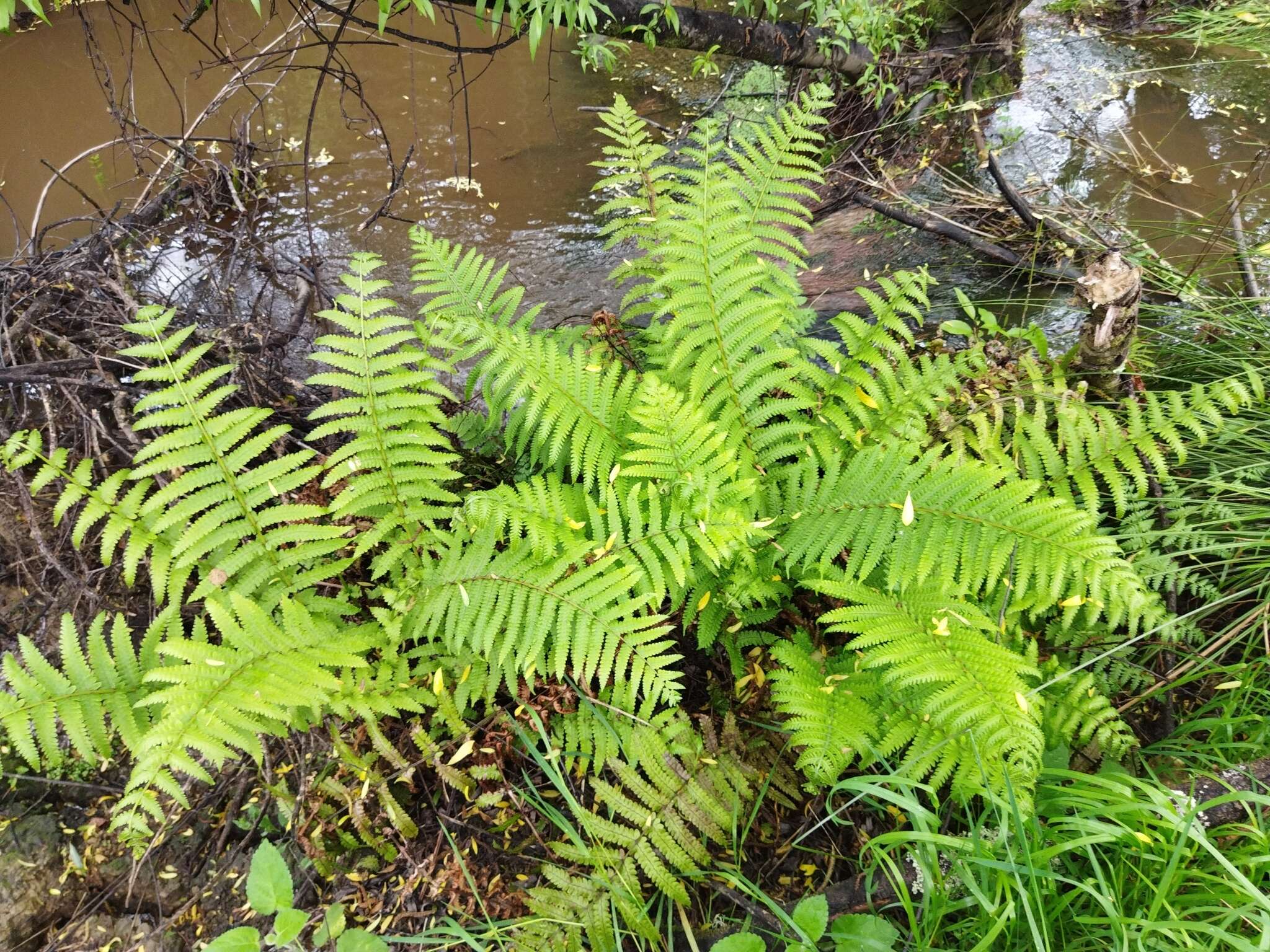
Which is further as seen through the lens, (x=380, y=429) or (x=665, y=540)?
(x=380, y=429)

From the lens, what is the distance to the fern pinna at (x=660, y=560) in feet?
5.75

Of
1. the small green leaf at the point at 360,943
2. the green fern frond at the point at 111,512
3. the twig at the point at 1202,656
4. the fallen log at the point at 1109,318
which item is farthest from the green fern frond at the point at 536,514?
the fallen log at the point at 1109,318

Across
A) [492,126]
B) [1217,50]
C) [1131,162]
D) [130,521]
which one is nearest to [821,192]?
[1131,162]

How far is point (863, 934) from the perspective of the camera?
1517 mm

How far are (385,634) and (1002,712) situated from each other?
5.46ft

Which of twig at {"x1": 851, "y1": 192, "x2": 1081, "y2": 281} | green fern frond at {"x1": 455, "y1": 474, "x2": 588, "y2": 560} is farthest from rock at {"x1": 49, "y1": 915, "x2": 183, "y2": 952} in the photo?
twig at {"x1": 851, "y1": 192, "x2": 1081, "y2": 281}

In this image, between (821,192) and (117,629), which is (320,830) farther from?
(821,192)

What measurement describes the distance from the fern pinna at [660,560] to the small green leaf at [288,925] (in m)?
0.37

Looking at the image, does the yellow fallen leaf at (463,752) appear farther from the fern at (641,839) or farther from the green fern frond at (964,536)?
the green fern frond at (964,536)

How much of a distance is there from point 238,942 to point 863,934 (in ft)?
4.53

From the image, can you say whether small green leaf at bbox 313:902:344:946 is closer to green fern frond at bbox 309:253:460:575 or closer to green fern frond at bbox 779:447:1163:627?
green fern frond at bbox 309:253:460:575

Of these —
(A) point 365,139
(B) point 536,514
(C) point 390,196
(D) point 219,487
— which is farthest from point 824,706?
(A) point 365,139

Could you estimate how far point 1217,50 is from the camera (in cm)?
470

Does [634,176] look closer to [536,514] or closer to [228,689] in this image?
[536,514]
